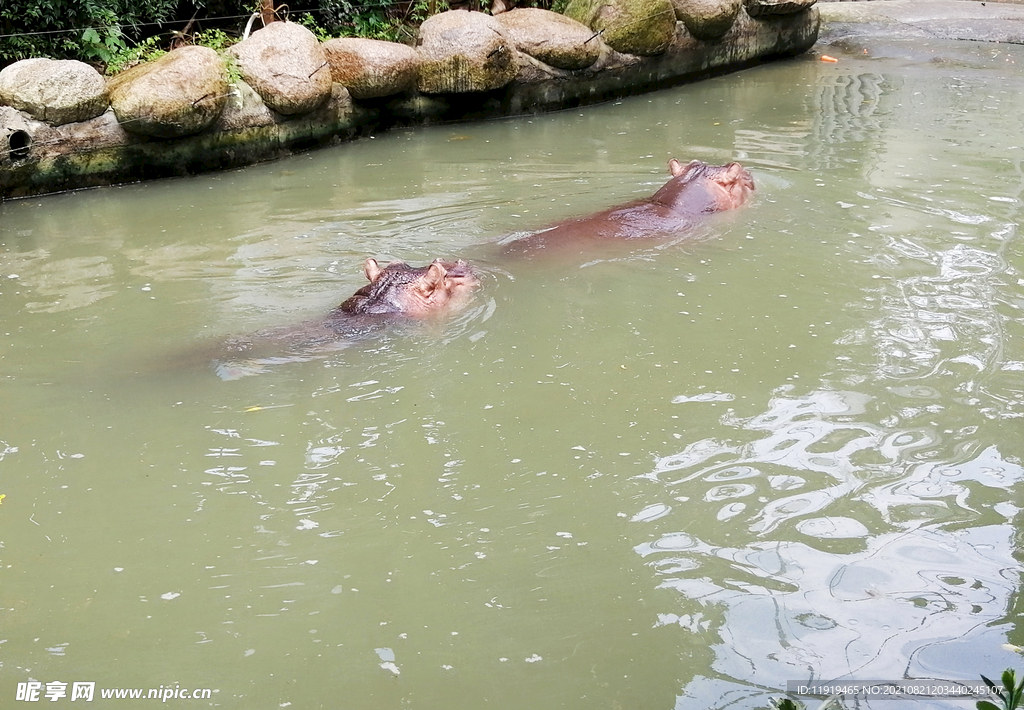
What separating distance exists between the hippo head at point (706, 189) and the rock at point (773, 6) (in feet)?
18.3

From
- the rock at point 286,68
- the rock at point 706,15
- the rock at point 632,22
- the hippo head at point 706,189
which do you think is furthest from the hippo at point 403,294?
the rock at point 706,15

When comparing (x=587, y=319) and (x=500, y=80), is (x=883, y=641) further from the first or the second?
(x=500, y=80)

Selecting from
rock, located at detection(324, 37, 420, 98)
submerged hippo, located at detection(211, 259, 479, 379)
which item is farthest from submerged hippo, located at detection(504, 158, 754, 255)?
rock, located at detection(324, 37, 420, 98)

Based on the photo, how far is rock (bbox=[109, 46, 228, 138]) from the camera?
325 inches

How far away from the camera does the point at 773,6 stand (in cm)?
1197

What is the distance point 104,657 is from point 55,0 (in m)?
7.94

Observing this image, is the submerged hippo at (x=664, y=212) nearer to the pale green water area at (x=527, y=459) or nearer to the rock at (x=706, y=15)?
the pale green water area at (x=527, y=459)

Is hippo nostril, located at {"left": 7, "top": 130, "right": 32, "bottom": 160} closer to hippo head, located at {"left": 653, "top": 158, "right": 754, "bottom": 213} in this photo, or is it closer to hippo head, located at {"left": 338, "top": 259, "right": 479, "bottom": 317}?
hippo head, located at {"left": 338, "top": 259, "right": 479, "bottom": 317}

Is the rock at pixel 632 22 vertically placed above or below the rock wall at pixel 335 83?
above

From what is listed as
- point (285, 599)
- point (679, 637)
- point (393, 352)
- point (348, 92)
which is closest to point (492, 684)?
A: point (679, 637)

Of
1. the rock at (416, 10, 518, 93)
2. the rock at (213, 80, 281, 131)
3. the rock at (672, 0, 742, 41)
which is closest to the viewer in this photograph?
the rock at (213, 80, 281, 131)

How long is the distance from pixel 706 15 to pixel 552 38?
2.06 metres

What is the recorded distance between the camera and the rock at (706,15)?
36.9 ft

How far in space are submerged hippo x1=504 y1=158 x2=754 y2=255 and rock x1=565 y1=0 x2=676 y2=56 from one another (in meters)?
4.00
